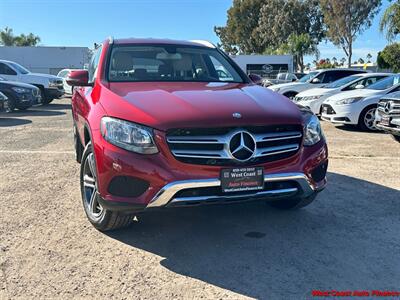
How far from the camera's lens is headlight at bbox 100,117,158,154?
3160 millimetres

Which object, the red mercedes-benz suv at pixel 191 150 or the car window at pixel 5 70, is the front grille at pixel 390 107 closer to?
the red mercedes-benz suv at pixel 191 150

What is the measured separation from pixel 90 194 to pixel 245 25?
2277 inches

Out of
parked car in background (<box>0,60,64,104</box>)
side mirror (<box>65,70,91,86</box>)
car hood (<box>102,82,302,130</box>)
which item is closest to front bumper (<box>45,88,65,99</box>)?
parked car in background (<box>0,60,64,104</box>)

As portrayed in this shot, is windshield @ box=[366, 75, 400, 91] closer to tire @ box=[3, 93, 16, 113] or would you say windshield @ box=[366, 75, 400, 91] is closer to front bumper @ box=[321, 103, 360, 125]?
front bumper @ box=[321, 103, 360, 125]

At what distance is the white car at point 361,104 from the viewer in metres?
10.2

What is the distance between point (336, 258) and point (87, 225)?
7.24 ft

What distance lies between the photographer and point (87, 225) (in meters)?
4.02

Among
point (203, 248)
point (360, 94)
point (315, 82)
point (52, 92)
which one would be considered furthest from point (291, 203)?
point (52, 92)

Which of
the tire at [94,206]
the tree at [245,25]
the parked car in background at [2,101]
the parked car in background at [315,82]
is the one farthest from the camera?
the tree at [245,25]

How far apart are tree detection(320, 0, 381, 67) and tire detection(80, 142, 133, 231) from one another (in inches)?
1764

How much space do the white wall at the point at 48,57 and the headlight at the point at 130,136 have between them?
3301cm

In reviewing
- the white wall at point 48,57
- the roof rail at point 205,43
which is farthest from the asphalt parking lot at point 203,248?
the white wall at point 48,57

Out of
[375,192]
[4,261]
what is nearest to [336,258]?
[375,192]

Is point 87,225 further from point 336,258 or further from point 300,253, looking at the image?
point 336,258
